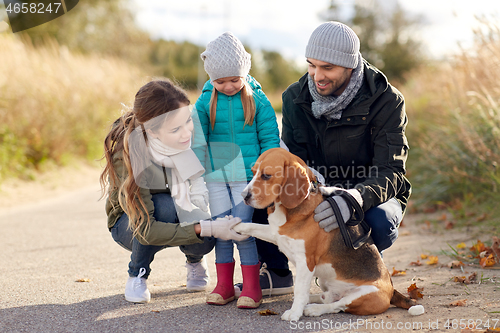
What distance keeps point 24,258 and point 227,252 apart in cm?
262

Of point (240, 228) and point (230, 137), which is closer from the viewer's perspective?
point (240, 228)

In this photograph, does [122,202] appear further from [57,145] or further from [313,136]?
[57,145]

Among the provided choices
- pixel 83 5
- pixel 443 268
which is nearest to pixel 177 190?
pixel 443 268

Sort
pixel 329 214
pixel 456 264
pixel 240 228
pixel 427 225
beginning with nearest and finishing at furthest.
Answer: pixel 329 214 → pixel 240 228 → pixel 456 264 → pixel 427 225

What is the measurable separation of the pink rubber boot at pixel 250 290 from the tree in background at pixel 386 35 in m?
23.2

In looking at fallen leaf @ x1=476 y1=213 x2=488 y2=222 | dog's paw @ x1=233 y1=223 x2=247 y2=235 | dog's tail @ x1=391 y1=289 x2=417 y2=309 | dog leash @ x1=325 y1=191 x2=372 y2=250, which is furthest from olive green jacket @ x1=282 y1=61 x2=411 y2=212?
fallen leaf @ x1=476 y1=213 x2=488 y2=222

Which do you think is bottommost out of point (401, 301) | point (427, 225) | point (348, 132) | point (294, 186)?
point (427, 225)

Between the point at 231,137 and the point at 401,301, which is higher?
the point at 231,137

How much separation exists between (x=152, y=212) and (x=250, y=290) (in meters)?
1.00

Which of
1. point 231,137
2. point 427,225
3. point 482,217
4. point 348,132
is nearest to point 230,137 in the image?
point 231,137

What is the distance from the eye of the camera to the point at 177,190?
3.68 metres

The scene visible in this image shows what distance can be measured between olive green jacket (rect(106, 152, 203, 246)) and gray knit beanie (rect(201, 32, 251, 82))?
93 centimetres

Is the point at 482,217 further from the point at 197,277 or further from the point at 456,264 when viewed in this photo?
the point at 197,277

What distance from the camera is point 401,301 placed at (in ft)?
10.9
